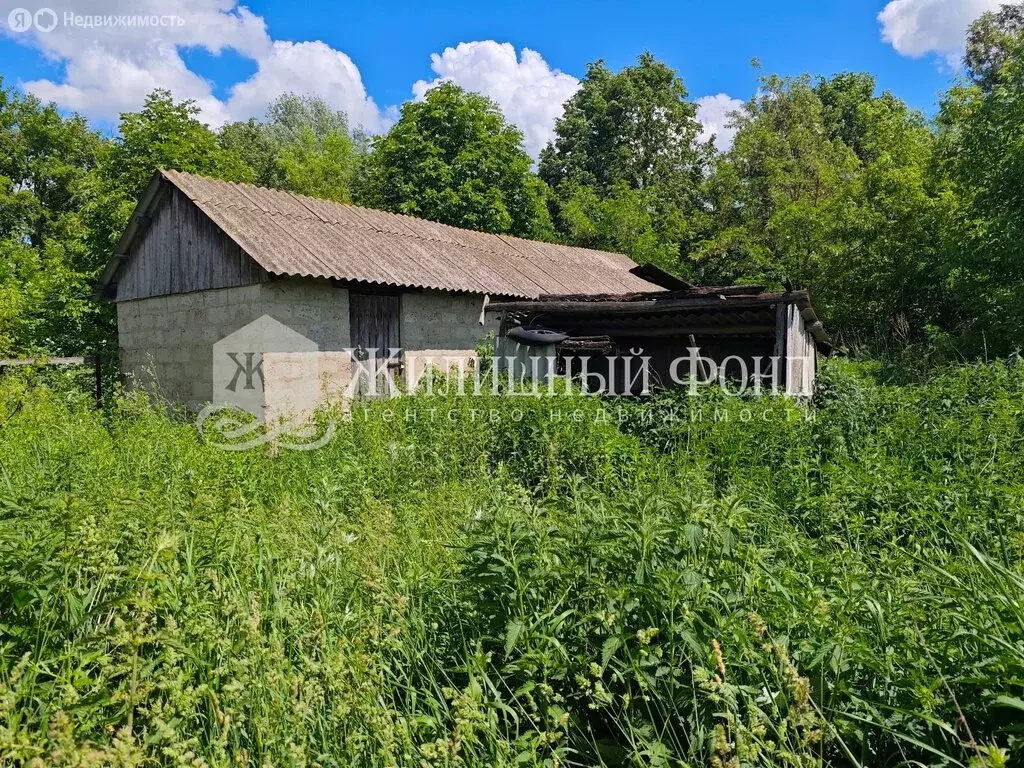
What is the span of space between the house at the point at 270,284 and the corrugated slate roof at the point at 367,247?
0.04 meters

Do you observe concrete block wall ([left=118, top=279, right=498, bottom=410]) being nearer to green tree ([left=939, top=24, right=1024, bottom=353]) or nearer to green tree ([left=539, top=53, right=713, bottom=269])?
green tree ([left=939, top=24, right=1024, bottom=353])

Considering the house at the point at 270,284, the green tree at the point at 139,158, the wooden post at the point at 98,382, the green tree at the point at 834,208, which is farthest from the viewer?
the green tree at the point at 834,208

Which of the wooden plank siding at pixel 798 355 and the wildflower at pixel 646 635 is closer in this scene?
the wildflower at pixel 646 635

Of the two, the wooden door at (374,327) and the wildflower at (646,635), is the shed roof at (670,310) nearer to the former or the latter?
the wooden door at (374,327)

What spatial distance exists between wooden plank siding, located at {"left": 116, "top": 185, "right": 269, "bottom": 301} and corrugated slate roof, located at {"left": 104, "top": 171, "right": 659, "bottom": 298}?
29 cm

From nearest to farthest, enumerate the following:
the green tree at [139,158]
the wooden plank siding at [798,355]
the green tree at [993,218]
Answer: the wooden plank siding at [798,355] < the green tree at [993,218] < the green tree at [139,158]

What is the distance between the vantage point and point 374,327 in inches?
441

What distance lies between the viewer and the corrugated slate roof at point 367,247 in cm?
1015

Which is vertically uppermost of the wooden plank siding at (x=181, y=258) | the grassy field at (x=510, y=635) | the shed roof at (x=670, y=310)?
the wooden plank siding at (x=181, y=258)

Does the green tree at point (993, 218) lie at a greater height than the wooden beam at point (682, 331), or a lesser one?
greater

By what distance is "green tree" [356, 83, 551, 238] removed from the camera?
85.0ft

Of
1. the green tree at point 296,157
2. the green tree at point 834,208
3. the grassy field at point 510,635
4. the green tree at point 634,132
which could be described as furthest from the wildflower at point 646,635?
the green tree at point 634,132

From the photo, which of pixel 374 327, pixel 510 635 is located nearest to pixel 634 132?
pixel 374 327

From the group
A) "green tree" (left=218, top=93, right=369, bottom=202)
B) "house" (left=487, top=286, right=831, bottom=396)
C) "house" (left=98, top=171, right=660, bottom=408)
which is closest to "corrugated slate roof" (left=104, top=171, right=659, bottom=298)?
"house" (left=98, top=171, right=660, bottom=408)
